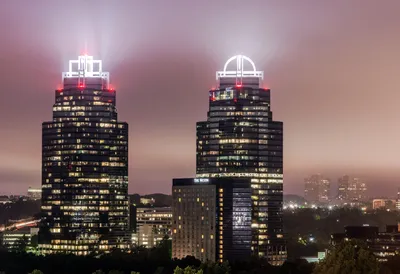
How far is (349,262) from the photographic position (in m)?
106

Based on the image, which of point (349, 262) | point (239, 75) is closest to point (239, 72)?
point (239, 75)

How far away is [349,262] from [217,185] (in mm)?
71728

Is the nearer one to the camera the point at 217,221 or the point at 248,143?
the point at 217,221

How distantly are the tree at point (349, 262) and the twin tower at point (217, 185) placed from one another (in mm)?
63943

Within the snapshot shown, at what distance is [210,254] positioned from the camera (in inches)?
6855

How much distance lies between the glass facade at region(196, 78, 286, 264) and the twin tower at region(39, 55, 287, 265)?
15 cm

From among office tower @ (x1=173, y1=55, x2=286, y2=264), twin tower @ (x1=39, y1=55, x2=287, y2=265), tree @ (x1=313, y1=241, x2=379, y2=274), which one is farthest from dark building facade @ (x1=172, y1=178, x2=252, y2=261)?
tree @ (x1=313, y1=241, x2=379, y2=274)

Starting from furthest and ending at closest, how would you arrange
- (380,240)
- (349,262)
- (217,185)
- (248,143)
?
(248,143)
(380,240)
(217,185)
(349,262)

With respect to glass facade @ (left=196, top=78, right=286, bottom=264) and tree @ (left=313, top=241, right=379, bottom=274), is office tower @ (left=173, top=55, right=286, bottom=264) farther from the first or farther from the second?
tree @ (left=313, top=241, right=379, bottom=274)

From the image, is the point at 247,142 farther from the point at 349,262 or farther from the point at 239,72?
the point at 349,262

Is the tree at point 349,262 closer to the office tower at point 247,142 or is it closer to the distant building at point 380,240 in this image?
the distant building at point 380,240

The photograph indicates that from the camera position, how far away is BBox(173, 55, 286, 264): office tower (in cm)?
19038

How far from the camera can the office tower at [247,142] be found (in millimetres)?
190375

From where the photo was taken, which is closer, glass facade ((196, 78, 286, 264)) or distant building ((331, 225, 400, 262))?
distant building ((331, 225, 400, 262))
